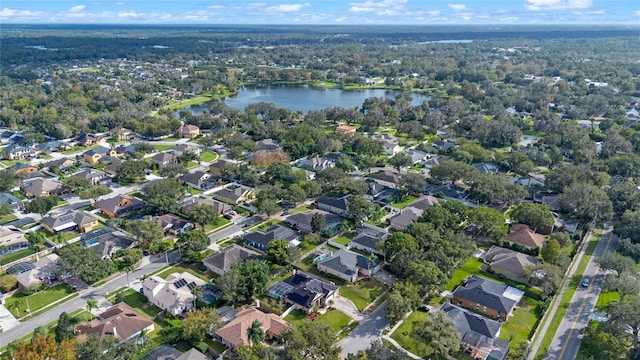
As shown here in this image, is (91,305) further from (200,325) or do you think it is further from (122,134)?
(122,134)

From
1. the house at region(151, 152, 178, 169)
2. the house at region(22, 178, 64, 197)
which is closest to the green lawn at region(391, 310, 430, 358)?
the house at region(151, 152, 178, 169)

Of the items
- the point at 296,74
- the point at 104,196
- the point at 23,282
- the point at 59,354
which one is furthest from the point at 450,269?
the point at 296,74

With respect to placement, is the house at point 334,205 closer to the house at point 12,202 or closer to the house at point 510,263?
the house at point 510,263

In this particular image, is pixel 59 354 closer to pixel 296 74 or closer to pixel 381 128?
pixel 381 128

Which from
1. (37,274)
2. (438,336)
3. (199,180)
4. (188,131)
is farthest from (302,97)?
(438,336)

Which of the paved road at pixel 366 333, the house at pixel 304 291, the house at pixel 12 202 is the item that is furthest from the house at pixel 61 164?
the paved road at pixel 366 333

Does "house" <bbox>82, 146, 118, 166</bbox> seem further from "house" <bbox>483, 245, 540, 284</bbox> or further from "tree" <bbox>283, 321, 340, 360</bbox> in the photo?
"house" <bbox>483, 245, 540, 284</bbox>

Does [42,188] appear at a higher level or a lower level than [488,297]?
higher
